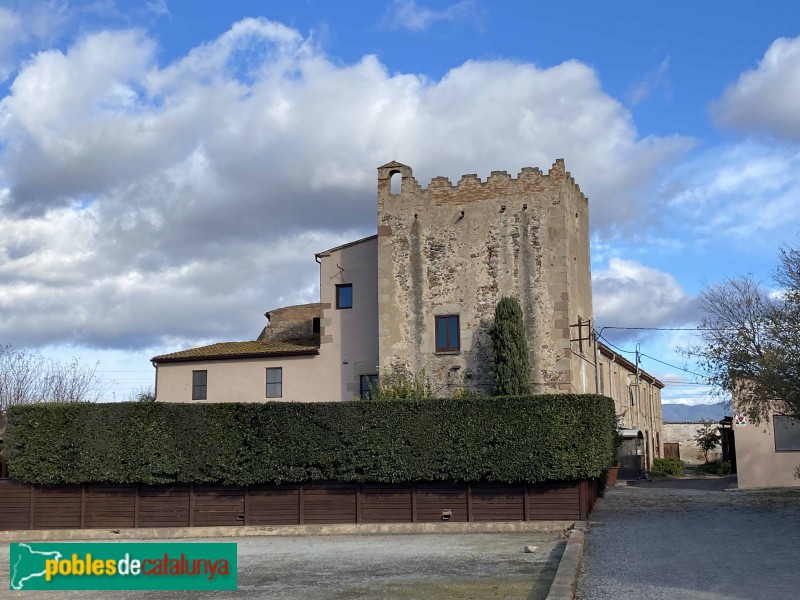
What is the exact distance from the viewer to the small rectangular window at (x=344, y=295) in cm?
3500

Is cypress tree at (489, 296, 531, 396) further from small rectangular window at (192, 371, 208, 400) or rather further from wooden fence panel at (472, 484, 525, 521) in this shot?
small rectangular window at (192, 371, 208, 400)

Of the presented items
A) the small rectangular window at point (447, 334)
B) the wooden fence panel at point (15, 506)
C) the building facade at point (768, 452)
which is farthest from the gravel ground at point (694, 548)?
the wooden fence panel at point (15, 506)

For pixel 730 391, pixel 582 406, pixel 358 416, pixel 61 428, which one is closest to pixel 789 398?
pixel 730 391

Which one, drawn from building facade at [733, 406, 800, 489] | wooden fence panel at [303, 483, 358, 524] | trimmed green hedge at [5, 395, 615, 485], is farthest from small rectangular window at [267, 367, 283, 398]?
building facade at [733, 406, 800, 489]

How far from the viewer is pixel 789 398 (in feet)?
79.4

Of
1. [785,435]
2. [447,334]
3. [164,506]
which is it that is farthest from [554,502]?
[785,435]

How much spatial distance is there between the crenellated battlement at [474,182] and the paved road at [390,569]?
13.9 m

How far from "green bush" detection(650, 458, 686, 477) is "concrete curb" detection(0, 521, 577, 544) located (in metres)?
24.5

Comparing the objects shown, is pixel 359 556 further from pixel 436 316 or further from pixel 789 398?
pixel 436 316

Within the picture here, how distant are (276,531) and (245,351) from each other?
11929mm

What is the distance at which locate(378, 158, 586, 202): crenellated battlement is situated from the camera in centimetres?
3234

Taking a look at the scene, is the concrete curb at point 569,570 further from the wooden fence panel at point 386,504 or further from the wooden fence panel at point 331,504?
the wooden fence panel at point 331,504

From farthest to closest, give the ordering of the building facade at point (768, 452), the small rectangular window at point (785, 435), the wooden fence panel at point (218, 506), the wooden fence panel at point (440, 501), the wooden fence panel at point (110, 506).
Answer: the small rectangular window at point (785, 435) < the building facade at point (768, 452) < the wooden fence panel at point (110, 506) < the wooden fence panel at point (218, 506) < the wooden fence panel at point (440, 501)

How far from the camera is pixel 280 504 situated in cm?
2475
